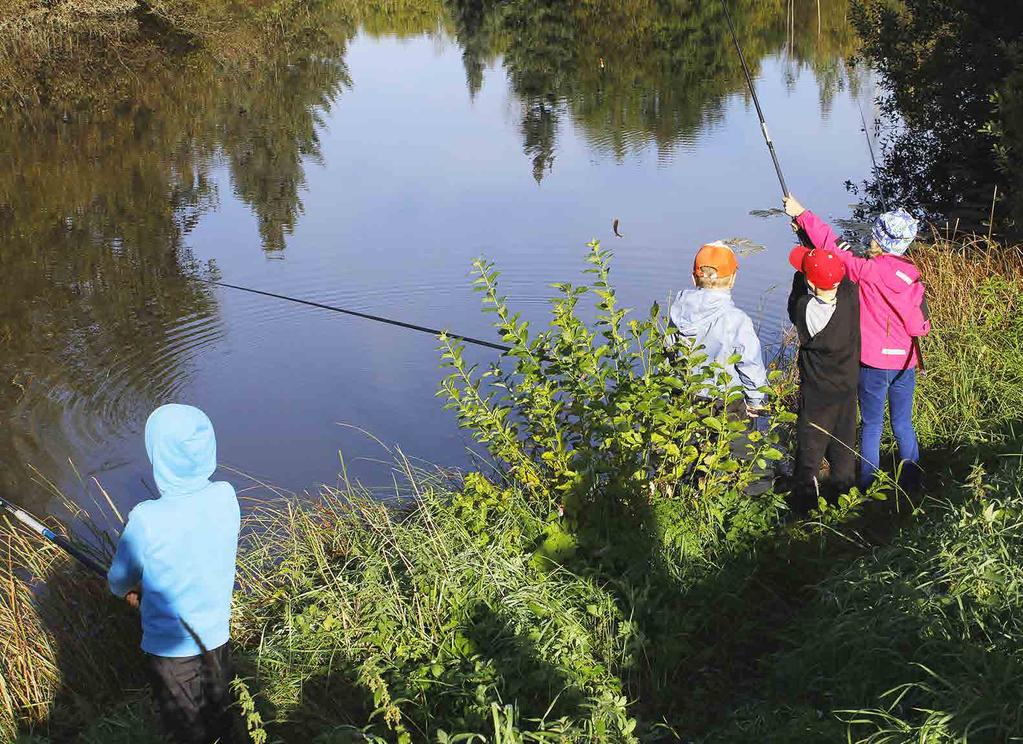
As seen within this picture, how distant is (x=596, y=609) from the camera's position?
3.93 metres

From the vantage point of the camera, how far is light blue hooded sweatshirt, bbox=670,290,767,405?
4.72 meters

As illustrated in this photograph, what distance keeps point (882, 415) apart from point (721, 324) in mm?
948

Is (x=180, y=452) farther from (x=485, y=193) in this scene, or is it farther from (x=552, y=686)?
(x=485, y=193)

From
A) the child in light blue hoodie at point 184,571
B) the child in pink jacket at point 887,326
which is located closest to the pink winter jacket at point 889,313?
the child in pink jacket at point 887,326

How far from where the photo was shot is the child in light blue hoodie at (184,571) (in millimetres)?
3301

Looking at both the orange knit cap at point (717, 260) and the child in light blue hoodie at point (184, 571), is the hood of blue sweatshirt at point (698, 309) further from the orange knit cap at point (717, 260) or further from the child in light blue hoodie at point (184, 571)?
the child in light blue hoodie at point (184, 571)

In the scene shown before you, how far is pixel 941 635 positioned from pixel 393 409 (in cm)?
572

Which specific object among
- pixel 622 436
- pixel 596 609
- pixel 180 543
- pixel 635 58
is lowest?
pixel 596 609

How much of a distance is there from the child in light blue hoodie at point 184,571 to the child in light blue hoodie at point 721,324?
7.30 feet

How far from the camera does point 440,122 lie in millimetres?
22047

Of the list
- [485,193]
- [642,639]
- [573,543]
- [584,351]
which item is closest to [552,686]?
[642,639]

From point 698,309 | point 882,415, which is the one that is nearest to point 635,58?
point 882,415

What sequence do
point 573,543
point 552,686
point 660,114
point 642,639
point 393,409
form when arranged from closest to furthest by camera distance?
point 552,686, point 642,639, point 573,543, point 393,409, point 660,114

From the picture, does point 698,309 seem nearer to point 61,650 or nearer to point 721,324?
point 721,324
